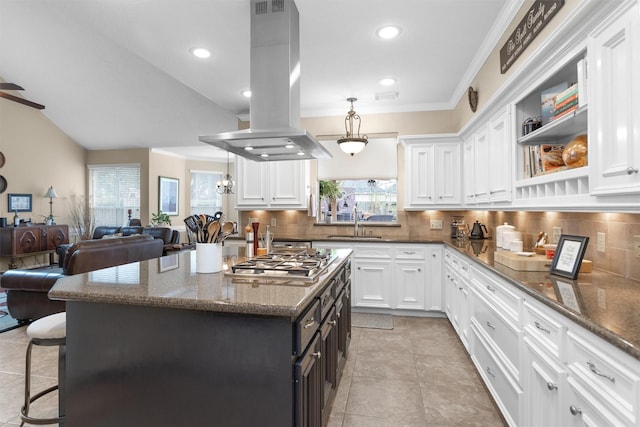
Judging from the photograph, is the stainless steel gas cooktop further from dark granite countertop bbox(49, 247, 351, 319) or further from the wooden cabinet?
the wooden cabinet

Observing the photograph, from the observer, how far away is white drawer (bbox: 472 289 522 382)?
6.00 ft

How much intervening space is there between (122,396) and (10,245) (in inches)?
278

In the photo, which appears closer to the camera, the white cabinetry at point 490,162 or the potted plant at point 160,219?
the white cabinetry at point 490,162

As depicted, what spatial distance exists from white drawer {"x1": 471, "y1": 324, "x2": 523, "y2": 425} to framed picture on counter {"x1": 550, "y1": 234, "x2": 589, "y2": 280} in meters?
0.67

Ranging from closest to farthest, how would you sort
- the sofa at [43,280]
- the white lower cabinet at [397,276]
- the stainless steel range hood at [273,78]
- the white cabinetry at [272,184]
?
the stainless steel range hood at [273,78] < the sofa at [43,280] < the white lower cabinet at [397,276] < the white cabinetry at [272,184]

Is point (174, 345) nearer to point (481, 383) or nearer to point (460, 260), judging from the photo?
point (481, 383)

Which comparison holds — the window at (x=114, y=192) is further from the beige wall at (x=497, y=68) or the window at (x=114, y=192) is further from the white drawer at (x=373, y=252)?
the beige wall at (x=497, y=68)

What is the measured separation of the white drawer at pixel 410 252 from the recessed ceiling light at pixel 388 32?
2.39 metres

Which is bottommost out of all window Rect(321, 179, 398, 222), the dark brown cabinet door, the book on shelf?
the dark brown cabinet door

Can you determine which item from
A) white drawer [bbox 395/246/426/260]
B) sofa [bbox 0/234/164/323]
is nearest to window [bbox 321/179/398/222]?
white drawer [bbox 395/246/426/260]

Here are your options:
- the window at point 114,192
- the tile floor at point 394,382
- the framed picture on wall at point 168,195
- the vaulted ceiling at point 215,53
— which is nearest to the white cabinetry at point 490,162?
the vaulted ceiling at point 215,53

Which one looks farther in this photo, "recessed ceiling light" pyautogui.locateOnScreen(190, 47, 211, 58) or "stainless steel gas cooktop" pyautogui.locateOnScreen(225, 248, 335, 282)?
"recessed ceiling light" pyautogui.locateOnScreen(190, 47, 211, 58)

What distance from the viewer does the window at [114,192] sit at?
29.5 ft

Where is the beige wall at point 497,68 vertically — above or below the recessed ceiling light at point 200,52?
below
